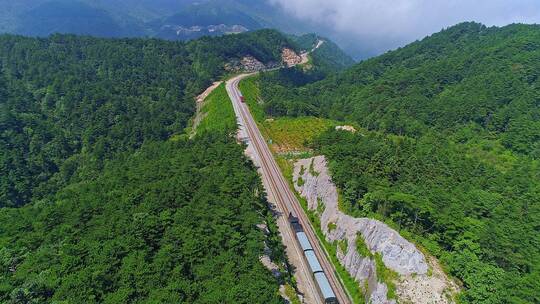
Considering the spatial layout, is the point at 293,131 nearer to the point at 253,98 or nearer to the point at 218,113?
the point at 218,113

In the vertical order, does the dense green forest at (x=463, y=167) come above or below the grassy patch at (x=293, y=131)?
above

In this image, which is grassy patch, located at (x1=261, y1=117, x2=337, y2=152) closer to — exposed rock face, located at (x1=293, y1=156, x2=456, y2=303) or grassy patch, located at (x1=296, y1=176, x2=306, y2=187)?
grassy patch, located at (x1=296, y1=176, x2=306, y2=187)

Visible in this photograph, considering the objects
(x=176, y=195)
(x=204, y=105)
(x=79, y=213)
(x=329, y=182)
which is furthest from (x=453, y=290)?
(x=204, y=105)

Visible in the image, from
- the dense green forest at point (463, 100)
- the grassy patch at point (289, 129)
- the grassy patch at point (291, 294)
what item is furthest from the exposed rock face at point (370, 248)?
the dense green forest at point (463, 100)

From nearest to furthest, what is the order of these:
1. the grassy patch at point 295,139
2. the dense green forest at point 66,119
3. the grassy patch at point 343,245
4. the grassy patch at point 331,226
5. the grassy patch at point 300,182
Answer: the grassy patch at point 343,245 → the grassy patch at point 295,139 → the grassy patch at point 331,226 → the grassy patch at point 300,182 → the dense green forest at point 66,119

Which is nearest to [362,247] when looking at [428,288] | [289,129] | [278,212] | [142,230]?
[428,288]

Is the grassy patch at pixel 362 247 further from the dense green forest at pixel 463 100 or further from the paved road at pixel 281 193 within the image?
the dense green forest at pixel 463 100
